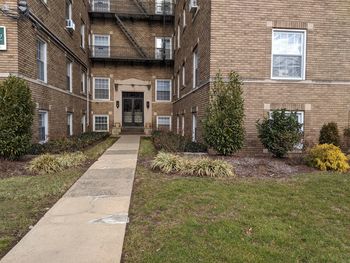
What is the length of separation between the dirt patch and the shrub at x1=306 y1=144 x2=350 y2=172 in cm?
27

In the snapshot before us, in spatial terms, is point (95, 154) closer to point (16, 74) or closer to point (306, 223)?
point (16, 74)

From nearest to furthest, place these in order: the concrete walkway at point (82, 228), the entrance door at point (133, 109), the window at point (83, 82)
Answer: the concrete walkway at point (82, 228)
the window at point (83, 82)
the entrance door at point (133, 109)

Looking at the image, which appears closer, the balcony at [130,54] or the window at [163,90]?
the balcony at [130,54]

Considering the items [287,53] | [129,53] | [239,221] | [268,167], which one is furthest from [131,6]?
[239,221]

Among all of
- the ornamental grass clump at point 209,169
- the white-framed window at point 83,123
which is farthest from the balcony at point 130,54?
the ornamental grass clump at point 209,169

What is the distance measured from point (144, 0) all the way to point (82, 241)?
22783 millimetres

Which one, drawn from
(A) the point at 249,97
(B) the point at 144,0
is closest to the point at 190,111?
(A) the point at 249,97

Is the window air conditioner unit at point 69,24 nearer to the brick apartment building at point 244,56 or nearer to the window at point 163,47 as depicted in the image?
the brick apartment building at point 244,56

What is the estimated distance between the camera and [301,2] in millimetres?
10484

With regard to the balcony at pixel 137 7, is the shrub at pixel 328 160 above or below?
below

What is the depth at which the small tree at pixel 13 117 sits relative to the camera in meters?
8.54

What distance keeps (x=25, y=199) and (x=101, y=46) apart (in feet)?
62.3

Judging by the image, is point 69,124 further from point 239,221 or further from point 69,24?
point 239,221

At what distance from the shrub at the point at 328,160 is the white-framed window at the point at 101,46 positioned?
17974 mm
